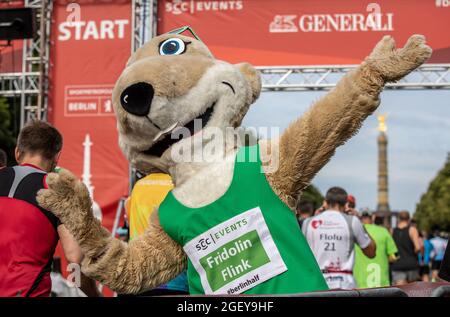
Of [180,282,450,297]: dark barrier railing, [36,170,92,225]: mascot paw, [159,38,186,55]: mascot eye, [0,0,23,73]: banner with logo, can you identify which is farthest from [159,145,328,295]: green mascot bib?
[0,0,23,73]: banner with logo

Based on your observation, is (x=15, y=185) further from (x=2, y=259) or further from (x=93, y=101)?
(x=93, y=101)

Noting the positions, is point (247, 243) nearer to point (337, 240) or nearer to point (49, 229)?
point (49, 229)

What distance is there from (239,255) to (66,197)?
590mm

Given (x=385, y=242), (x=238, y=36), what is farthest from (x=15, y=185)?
(x=238, y=36)

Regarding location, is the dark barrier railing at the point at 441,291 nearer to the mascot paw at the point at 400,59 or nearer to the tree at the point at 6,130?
the mascot paw at the point at 400,59

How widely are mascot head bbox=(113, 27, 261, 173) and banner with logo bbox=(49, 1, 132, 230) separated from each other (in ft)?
22.4

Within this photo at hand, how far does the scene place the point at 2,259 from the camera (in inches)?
125

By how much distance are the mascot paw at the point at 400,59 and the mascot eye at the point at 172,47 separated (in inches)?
27.5

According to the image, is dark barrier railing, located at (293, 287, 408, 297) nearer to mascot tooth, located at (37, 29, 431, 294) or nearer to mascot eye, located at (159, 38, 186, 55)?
mascot tooth, located at (37, 29, 431, 294)

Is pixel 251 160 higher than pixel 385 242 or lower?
higher

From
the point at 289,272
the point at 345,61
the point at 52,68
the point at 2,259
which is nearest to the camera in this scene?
the point at 289,272

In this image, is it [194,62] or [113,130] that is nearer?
[194,62]

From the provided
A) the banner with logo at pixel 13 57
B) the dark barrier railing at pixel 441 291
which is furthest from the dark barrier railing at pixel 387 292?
the banner with logo at pixel 13 57

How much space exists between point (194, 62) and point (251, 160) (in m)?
0.40
